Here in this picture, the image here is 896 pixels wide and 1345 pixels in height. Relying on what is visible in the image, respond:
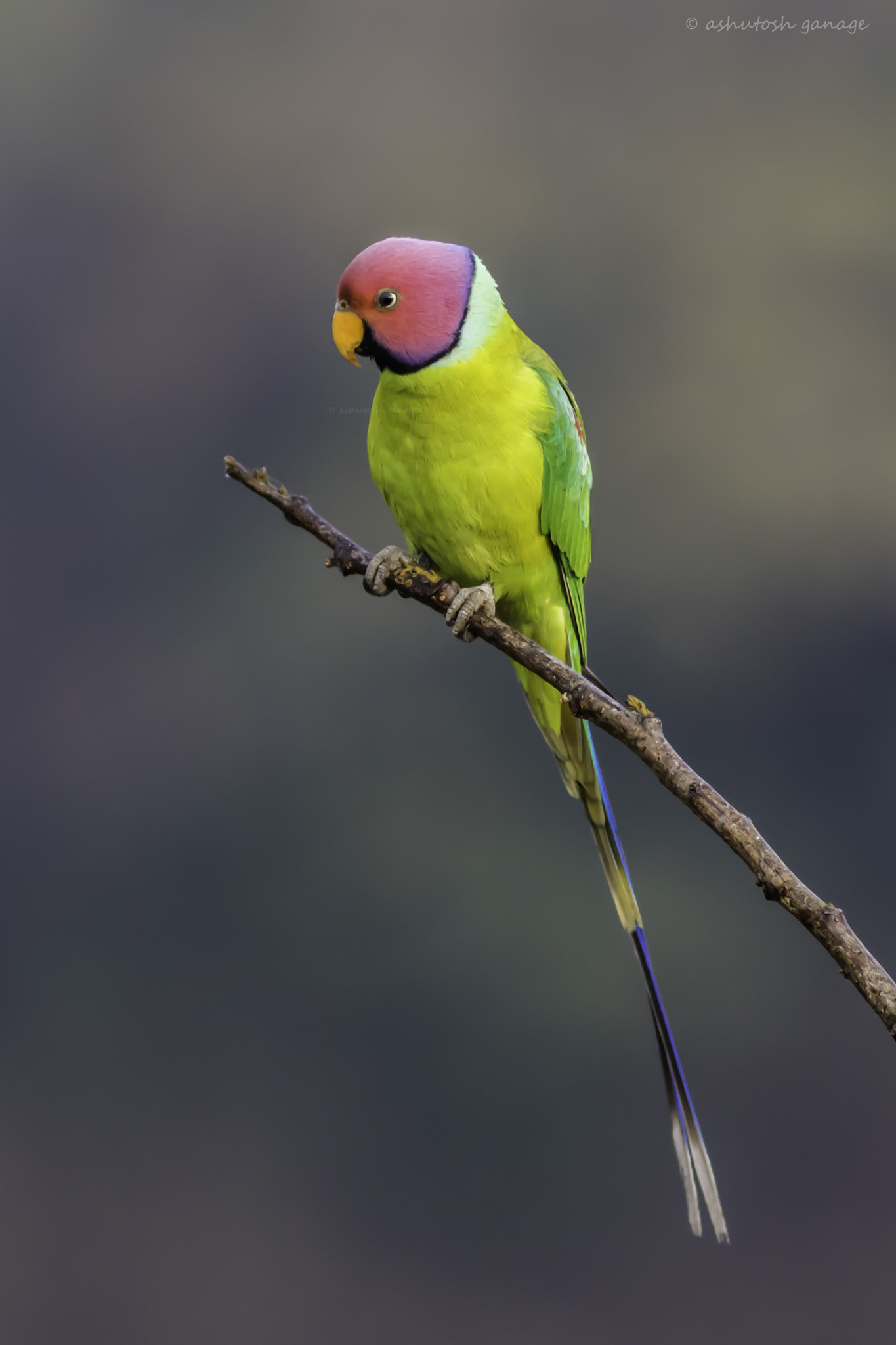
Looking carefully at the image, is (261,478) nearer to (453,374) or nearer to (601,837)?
(453,374)

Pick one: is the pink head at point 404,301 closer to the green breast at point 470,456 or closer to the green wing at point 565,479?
the green breast at point 470,456

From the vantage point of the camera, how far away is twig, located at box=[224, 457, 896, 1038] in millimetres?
907

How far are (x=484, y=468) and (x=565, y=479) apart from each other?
0.15 metres

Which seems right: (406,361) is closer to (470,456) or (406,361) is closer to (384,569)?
(470,456)

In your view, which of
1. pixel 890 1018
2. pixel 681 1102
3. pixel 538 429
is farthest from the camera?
pixel 538 429

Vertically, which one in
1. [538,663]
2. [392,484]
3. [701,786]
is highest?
[392,484]

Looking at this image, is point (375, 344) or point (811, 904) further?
point (375, 344)

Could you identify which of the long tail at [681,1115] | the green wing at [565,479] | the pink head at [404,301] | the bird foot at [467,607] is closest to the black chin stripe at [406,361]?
the pink head at [404,301]

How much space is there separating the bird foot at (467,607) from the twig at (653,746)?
25mm

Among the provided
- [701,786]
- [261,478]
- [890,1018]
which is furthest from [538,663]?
[890,1018]

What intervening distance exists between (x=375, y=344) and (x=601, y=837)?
2.59 ft

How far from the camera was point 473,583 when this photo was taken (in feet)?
4.95

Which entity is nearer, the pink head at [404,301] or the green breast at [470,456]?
the pink head at [404,301]

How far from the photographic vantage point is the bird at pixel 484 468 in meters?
1.30
